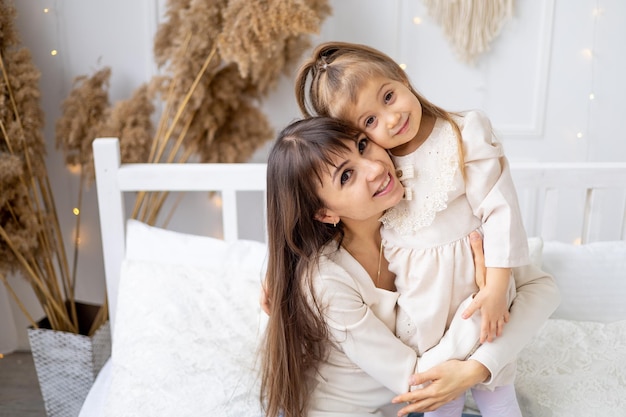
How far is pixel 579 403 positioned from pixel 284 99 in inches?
50.7

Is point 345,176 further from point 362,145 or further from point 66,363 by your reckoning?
point 66,363

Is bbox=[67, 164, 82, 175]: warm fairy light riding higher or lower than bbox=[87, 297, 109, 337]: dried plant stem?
higher

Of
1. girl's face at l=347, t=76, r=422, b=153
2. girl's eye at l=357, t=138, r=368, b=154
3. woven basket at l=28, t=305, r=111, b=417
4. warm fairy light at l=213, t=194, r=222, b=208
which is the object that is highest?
girl's face at l=347, t=76, r=422, b=153

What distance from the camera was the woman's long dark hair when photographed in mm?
988

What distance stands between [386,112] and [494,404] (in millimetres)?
558

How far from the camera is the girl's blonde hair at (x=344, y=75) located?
977mm

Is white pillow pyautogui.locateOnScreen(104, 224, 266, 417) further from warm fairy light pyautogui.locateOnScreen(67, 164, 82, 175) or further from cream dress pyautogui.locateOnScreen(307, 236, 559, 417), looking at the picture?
warm fairy light pyautogui.locateOnScreen(67, 164, 82, 175)

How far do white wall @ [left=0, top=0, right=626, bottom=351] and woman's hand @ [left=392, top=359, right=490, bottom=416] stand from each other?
1.17 m

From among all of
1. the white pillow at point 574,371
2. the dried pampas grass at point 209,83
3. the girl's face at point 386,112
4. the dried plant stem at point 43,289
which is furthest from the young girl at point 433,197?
the dried plant stem at point 43,289

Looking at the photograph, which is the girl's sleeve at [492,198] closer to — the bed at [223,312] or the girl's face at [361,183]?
the girl's face at [361,183]

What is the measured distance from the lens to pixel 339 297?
1.06m

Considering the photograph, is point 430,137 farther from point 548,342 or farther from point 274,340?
point 548,342

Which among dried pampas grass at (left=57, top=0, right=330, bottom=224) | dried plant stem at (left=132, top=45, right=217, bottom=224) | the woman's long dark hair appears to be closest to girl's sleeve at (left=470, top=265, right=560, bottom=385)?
the woman's long dark hair

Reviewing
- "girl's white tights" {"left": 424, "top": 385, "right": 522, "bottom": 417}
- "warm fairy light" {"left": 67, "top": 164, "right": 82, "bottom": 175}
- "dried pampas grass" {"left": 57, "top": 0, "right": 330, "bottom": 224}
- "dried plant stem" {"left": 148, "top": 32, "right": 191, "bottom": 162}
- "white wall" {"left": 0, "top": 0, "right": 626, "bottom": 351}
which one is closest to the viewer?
"girl's white tights" {"left": 424, "top": 385, "right": 522, "bottom": 417}
